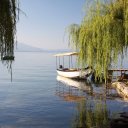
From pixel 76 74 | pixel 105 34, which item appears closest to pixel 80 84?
pixel 76 74

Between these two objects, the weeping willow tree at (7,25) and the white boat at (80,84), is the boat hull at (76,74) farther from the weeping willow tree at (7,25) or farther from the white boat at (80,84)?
the weeping willow tree at (7,25)

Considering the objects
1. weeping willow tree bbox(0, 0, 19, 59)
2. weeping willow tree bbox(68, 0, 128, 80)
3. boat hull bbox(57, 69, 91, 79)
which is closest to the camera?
weeping willow tree bbox(0, 0, 19, 59)

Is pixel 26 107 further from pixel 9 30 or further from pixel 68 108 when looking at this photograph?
pixel 9 30

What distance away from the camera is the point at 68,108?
2586cm

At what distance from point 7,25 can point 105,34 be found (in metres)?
16.0

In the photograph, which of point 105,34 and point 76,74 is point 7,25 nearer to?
point 105,34

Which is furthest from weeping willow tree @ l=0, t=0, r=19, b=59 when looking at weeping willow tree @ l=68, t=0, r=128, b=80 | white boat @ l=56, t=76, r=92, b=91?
white boat @ l=56, t=76, r=92, b=91

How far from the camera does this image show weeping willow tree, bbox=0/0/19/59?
1017 cm

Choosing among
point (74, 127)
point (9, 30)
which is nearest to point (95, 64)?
point (74, 127)

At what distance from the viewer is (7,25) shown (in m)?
10.4

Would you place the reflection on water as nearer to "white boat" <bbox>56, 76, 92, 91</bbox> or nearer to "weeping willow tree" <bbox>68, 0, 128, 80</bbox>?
"weeping willow tree" <bbox>68, 0, 128, 80</bbox>

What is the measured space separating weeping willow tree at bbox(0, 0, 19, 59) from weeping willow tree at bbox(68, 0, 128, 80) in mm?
13250

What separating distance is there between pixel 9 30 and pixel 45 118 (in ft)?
40.0

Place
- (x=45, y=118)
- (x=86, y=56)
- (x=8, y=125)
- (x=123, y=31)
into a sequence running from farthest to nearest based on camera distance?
(x=86, y=56) → (x=123, y=31) → (x=45, y=118) → (x=8, y=125)
